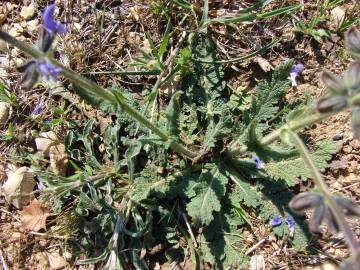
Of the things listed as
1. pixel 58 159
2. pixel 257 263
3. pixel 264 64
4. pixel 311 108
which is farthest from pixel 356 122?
pixel 58 159

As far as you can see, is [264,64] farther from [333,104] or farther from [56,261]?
[56,261]

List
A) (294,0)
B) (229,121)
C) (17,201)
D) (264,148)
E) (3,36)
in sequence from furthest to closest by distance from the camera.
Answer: (294,0)
(17,201)
(229,121)
(264,148)
(3,36)

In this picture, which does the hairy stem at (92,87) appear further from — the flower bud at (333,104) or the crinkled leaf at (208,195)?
the flower bud at (333,104)

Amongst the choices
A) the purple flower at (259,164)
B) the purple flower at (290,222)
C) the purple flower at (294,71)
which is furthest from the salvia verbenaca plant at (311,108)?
the purple flower at (294,71)

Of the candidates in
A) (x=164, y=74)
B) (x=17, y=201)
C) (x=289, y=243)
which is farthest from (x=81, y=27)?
(x=289, y=243)

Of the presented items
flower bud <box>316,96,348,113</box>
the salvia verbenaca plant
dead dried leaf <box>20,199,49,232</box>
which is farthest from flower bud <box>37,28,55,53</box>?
dead dried leaf <box>20,199,49,232</box>

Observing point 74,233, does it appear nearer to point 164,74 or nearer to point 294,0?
point 164,74
